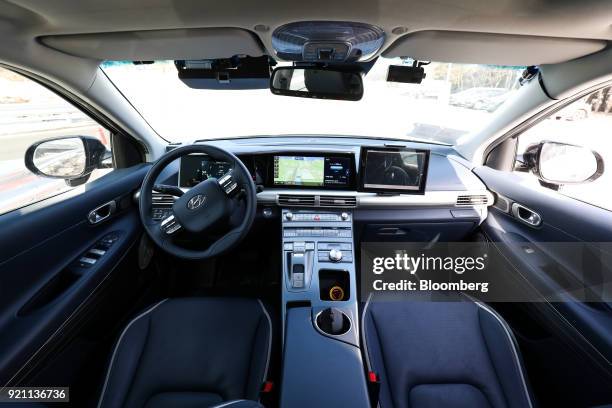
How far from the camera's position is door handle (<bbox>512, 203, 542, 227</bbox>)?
202 cm

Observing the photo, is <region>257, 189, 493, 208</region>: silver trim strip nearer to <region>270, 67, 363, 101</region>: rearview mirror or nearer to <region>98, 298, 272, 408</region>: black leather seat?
<region>270, 67, 363, 101</region>: rearview mirror

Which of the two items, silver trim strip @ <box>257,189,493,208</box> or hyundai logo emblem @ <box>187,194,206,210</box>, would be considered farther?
silver trim strip @ <box>257,189,493,208</box>

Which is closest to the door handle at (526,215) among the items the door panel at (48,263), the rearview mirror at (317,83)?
the rearview mirror at (317,83)

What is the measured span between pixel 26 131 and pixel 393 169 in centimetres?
217

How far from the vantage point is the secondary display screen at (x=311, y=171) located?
2428 mm

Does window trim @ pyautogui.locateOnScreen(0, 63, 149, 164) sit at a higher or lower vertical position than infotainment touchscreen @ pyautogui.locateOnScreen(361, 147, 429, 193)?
higher

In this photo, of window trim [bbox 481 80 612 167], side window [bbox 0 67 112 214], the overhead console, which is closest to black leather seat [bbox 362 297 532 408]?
window trim [bbox 481 80 612 167]

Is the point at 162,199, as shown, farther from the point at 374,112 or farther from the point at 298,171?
the point at 374,112

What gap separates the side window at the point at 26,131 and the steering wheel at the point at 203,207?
555 millimetres

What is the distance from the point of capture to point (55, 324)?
5.01ft

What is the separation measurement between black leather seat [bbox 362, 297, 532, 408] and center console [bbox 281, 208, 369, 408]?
0.81 feet

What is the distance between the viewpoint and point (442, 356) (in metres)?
1.82

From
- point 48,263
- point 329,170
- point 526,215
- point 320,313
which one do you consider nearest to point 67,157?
point 48,263

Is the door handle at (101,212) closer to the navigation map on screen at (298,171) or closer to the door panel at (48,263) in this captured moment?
the door panel at (48,263)
